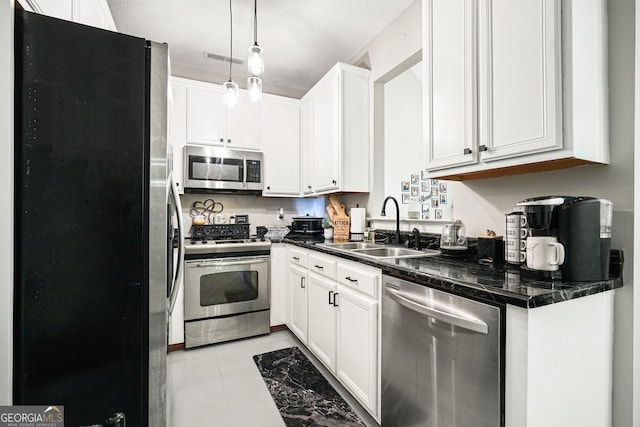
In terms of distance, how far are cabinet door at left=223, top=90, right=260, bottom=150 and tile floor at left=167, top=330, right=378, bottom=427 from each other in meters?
2.03

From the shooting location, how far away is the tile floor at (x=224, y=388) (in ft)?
5.67

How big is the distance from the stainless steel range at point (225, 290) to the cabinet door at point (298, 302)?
0.24 m

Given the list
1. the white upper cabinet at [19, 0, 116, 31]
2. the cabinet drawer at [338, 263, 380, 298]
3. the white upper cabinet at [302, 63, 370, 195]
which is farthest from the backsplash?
the cabinet drawer at [338, 263, 380, 298]

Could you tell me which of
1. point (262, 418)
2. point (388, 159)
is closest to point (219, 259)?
point (262, 418)

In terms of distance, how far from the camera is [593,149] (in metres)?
1.17

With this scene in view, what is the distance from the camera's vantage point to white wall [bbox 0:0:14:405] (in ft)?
2.81

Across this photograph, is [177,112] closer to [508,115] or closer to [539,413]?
[508,115]

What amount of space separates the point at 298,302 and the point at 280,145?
5.83 ft

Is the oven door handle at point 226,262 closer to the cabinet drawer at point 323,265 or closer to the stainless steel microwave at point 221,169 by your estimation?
the cabinet drawer at point 323,265

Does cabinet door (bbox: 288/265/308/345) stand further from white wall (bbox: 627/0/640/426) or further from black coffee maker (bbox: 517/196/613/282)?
white wall (bbox: 627/0/640/426)

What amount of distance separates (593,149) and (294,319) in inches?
96.1

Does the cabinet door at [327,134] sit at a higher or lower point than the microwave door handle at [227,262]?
higher

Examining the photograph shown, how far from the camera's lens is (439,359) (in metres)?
1.20

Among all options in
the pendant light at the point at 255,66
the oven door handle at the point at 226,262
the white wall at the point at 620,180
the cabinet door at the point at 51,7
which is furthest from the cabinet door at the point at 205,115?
the white wall at the point at 620,180
